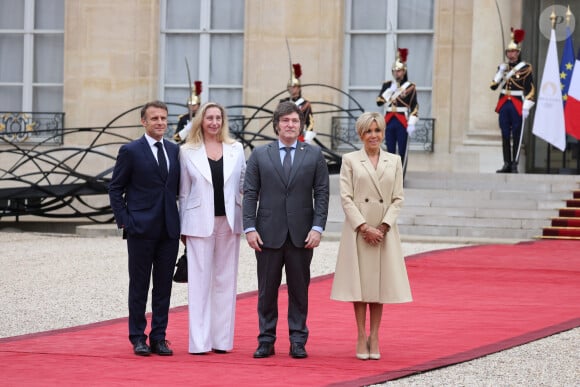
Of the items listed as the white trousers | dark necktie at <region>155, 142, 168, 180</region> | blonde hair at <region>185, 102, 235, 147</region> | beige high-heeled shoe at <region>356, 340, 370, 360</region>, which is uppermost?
blonde hair at <region>185, 102, 235, 147</region>

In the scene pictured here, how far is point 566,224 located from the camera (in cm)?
1883

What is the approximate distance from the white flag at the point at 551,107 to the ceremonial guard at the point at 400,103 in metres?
1.74

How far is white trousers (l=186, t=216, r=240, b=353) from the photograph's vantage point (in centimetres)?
938

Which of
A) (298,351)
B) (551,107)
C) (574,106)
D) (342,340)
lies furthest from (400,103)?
(298,351)

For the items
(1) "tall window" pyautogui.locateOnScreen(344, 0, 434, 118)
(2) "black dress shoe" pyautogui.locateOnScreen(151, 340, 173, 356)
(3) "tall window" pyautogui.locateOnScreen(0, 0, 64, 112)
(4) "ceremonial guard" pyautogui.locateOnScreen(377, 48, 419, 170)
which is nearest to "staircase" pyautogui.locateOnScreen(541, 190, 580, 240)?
(4) "ceremonial guard" pyautogui.locateOnScreen(377, 48, 419, 170)

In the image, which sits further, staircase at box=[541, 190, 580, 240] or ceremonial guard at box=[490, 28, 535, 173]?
ceremonial guard at box=[490, 28, 535, 173]

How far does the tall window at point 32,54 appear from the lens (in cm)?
2633

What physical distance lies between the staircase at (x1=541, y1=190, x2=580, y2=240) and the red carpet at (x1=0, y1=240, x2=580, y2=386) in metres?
3.89

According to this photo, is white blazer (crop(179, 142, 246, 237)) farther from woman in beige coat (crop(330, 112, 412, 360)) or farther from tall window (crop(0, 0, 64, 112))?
tall window (crop(0, 0, 64, 112))

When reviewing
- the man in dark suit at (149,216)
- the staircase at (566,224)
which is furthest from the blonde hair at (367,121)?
the staircase at (566,224)

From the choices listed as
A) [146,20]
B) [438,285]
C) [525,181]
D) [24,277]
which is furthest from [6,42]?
[438,285]

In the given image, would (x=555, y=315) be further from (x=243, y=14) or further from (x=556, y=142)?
(x=243, y=14)

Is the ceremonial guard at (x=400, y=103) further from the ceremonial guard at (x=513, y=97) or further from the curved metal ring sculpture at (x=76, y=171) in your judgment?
the ceremonial guard at (x=513, y=97)

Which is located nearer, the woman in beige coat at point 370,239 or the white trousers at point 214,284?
the woman in beige coat at point 370,239
